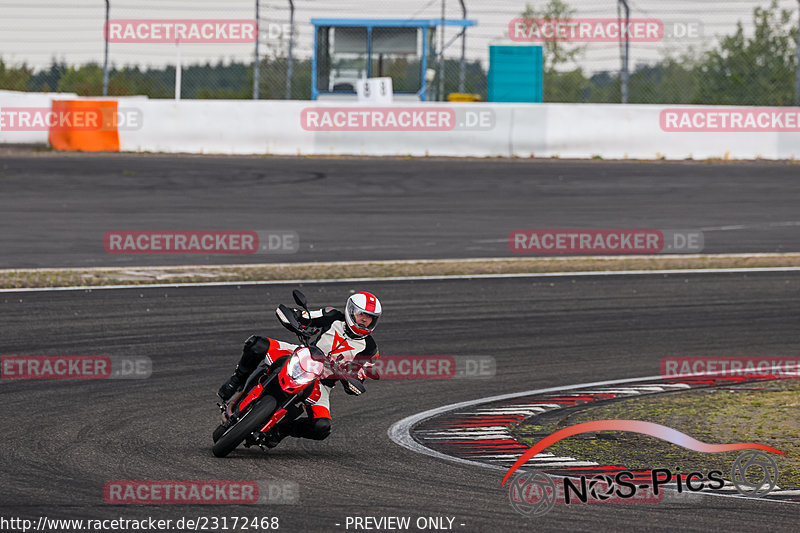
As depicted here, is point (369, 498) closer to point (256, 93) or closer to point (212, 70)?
point (256, 93)

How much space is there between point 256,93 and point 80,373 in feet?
51.0

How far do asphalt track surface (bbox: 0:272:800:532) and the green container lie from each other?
10.7 meters

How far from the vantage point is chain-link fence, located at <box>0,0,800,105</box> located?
23281 millimetres

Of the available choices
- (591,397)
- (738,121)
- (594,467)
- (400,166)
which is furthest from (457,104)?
(594,467)
